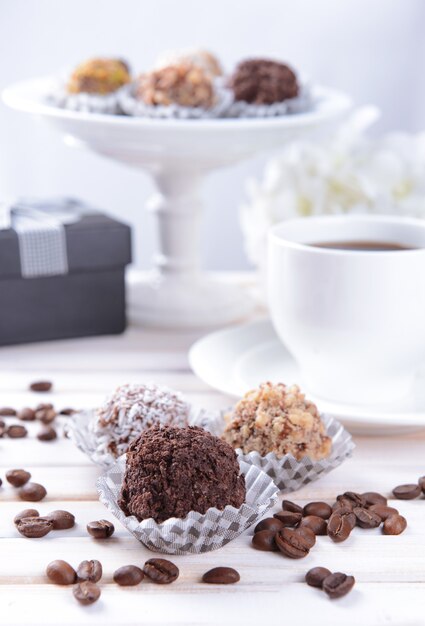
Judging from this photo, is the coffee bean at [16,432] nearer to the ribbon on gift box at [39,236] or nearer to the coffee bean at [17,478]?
the coffee bean at [17,478]

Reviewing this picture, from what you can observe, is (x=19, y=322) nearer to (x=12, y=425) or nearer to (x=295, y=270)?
(x=12, y=425)

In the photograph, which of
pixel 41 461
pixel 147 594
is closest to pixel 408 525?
pixel 147 594

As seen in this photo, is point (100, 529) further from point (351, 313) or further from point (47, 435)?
point (351, 313)

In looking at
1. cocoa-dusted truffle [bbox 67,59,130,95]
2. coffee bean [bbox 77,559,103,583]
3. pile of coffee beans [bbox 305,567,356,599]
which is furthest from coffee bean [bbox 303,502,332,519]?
cocoa-dusted truffle [bbox 67,59,130,95]

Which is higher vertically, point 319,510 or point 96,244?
point 96,244

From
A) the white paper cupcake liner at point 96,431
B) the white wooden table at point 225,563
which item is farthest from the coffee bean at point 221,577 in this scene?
the white paper cupcake liner at point 96,431

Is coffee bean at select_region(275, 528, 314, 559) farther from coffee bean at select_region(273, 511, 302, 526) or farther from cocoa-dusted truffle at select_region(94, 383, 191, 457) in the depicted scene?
cocoa-dusted truffle at select_region(94, 383, 191, 457)

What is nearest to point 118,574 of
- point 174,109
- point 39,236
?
point 39,236
